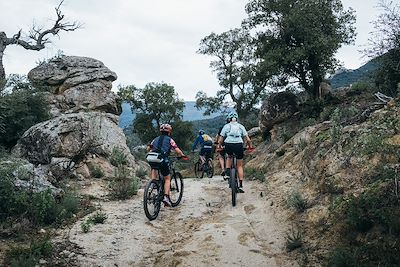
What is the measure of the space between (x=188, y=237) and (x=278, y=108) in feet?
53.9

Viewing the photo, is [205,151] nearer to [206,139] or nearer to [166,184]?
[206,139]

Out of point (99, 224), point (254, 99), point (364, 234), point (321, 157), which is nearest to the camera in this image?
point (364, 234)

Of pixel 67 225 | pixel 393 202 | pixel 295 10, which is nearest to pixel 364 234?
pixel 393 202

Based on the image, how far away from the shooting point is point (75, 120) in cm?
1450

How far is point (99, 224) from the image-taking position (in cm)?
746

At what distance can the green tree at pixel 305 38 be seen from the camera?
20.8 meters

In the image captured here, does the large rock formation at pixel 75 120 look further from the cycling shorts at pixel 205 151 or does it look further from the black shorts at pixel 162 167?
the black shorts at pixel 162 167

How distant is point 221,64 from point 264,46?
16.2 m

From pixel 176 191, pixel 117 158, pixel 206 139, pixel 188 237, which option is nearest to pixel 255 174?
pixel 206 139

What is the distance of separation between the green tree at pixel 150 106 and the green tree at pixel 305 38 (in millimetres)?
22394

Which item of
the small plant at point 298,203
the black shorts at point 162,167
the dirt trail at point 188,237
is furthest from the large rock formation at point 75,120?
the small plant at point 298,203

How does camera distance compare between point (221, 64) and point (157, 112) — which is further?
point (157, 112)

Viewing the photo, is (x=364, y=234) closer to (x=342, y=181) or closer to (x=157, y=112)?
(x=342, y=181)

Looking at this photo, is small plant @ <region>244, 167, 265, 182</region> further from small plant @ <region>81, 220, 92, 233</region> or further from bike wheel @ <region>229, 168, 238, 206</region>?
small plant @ <region>81, 220, 92, 233</region>
